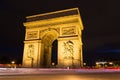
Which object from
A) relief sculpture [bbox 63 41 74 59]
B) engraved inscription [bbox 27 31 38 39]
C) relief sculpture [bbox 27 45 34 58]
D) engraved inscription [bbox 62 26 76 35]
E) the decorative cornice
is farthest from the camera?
engraved inscription [bbox 27 31 38 39]

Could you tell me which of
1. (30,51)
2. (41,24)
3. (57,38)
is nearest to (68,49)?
(57,38)

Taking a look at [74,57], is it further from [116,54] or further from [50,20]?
[116,54]

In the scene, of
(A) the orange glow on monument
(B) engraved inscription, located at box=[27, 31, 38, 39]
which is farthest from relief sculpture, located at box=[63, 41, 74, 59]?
(B) engraved inscription, located at box=[27, 31, 38, 39]

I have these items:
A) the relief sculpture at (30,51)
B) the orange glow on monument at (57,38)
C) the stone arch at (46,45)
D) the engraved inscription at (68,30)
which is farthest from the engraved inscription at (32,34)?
the engraved inscription at (68,30)

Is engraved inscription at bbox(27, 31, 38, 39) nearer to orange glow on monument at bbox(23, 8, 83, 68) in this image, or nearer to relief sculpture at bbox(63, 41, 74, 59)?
orange glow on monument at bbox(23, 8, 83, 68)

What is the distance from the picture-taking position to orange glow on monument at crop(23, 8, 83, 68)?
1014 inches

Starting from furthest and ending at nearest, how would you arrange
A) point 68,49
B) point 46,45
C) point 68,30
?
1. point 46,45
2. point 68,30
3. point 68,49

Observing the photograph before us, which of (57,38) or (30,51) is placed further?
(30,51)

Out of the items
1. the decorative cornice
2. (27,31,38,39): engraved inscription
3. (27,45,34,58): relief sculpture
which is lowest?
(27,45,34,58): relief sculpture

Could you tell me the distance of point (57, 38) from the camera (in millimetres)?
28156

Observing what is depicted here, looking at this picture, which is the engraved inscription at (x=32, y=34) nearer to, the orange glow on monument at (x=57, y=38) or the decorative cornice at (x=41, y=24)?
the orange glow on monument at (x=57, y=38)

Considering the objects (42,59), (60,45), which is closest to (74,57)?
(60,45)

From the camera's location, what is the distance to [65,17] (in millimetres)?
27422

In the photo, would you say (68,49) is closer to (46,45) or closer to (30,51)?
(46,45)
